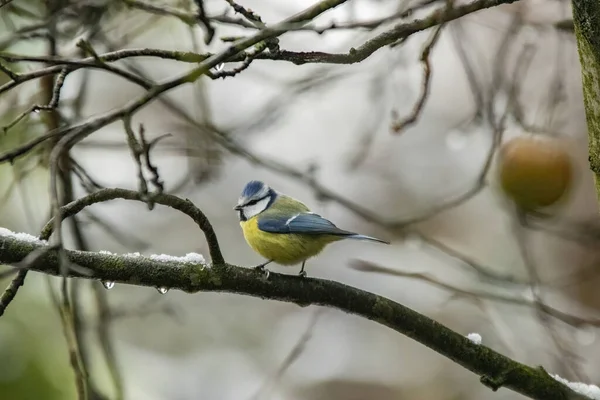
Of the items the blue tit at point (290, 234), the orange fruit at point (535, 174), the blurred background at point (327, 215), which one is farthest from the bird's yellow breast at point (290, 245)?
the orange fruit at point (535, 174)

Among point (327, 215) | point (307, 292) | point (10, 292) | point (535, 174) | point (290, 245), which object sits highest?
point (327, 215)

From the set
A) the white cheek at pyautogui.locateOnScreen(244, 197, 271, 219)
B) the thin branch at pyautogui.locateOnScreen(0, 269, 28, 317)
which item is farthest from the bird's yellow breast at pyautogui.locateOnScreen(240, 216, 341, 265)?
the thin branch at pyautogui.locateOnScreen(0, 269, 28, 317)

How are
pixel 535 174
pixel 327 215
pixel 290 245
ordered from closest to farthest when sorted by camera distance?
pixel 535 174, pixel 290 245, pixel 327 215

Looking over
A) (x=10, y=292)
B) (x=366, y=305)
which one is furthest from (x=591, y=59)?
(x=10, y=292)

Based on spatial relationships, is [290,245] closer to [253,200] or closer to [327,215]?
[253,200]

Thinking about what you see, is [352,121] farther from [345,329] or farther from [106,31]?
[106,31]

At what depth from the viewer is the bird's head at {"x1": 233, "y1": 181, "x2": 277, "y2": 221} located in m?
1.89

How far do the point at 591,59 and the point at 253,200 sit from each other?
3.65 feet

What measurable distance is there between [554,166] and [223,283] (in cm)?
84

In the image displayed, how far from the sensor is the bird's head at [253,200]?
1.89 meters

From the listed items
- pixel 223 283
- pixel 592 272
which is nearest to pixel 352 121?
pixel 592 272

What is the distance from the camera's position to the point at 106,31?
6.42ft

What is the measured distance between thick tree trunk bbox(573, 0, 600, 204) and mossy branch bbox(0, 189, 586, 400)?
0.39m

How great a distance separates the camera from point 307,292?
1.18m
